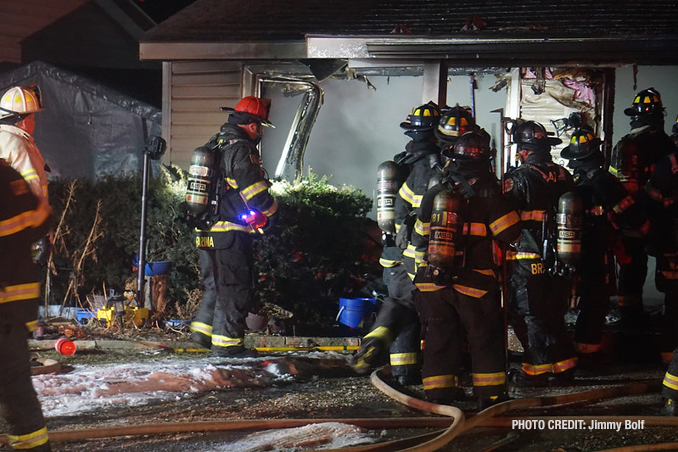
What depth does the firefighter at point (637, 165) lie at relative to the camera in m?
8.79

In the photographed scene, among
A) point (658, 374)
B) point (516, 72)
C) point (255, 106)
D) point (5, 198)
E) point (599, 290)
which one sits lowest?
point (658, 374)

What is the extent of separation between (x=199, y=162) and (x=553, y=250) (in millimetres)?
3498

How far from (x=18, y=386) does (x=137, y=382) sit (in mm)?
2407

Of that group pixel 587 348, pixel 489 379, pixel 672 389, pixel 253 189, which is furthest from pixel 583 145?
pixel 253 189

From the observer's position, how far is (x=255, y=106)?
8445mm

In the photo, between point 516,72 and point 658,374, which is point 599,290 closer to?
point 658,374

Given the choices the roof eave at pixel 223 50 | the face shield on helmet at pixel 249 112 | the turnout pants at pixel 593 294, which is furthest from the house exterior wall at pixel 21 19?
the turnout pants at pixel 593 294

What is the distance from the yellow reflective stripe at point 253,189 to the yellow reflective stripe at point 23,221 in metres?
3.23

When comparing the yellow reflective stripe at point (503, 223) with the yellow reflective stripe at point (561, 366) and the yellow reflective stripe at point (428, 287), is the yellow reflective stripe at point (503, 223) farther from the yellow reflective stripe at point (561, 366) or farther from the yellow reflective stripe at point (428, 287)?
the yellow reflective stripe at point (561, 366)

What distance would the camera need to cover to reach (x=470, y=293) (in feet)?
20.8

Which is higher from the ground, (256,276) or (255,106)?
(255,106)

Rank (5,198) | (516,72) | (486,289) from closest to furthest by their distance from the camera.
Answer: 1. (5,198)
2. (486,289)
3. (516,72)

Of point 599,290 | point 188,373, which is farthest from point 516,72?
point 188,373

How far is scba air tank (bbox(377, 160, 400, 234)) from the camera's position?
7559 millimetres
